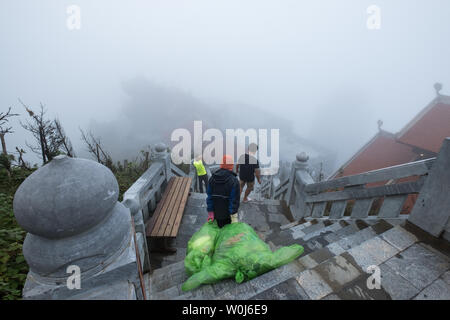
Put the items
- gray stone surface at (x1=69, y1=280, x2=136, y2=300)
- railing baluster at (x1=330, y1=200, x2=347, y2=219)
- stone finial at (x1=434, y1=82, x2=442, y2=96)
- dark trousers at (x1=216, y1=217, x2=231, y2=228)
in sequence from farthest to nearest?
stone finial at (x1=434, y1=82, x2=442, y2=96) < railing baluster at (x1=330, y1=200, x2=347, y2=219) < dark trousers at (x1=216, y1=217, x2=231, y2=228) < gray stone surface at (x1=69, y1=280, x2=136, y2=300)

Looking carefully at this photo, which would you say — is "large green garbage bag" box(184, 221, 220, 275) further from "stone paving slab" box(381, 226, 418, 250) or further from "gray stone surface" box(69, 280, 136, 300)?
"stone paving slab" box(381, 226, 418, 250)

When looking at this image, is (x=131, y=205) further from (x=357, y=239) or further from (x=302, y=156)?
(x=302, y=156)

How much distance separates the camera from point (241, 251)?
231 centimetres

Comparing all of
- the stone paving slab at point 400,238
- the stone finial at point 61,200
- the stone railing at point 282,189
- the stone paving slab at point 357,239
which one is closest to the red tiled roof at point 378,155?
the stone railing at point 282,189

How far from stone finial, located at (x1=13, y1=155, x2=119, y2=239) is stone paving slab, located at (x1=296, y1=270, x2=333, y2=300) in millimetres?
1829

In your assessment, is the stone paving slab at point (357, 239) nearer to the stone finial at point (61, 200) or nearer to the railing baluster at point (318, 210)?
the railing baluster at point (318, 210)

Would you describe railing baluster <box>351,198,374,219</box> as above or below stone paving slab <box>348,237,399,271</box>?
below

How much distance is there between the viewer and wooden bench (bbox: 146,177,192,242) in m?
3.76

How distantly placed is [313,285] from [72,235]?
2024 millimetres

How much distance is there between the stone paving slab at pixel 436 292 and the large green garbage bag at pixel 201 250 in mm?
2029

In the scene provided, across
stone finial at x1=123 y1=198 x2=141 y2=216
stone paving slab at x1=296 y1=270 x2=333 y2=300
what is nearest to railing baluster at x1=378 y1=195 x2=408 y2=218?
stone paving slab at x1=296 y1=270 x2=333 y2=300

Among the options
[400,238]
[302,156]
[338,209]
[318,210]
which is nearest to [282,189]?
[302,156]

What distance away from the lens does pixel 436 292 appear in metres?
1.74
